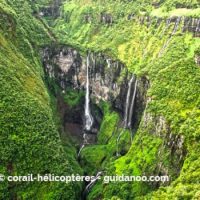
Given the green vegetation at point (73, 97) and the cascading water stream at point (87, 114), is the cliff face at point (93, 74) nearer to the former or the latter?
the cascading water stream at point (87, 114)

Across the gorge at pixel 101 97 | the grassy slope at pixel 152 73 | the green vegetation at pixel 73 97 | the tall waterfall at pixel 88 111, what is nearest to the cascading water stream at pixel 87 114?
the tall waterfall at pixel 88 111

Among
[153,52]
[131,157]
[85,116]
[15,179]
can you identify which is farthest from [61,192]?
[153,52]

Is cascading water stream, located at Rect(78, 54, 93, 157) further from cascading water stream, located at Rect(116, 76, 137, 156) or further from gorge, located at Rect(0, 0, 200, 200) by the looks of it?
cascading water stream, located at Rect(116, 76, 137, 156)

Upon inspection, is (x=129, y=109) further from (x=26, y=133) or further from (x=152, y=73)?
(x=26, y=133)

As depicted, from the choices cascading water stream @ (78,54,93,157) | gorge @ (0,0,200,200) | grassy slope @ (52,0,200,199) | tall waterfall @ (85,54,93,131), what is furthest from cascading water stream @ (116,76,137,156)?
tall waterfall @ (85,54,93,131)

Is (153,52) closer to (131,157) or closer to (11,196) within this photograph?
(131,157)

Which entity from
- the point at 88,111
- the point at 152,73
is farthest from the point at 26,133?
the point at 88,111
